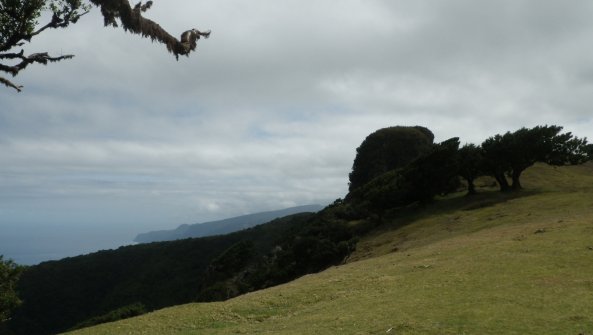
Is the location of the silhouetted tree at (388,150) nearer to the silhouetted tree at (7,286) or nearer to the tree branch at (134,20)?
the silhouetted tree at (7,286)

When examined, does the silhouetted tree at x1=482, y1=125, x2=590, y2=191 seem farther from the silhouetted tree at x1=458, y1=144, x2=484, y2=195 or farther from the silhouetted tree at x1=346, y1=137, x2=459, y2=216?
the silhouetted tree at x1=346, y1=137, x2=459, y2=216

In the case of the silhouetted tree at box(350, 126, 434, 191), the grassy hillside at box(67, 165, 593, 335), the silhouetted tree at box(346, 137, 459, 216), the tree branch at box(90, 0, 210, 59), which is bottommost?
the grassy hillside at box(67, 165, 593, 335)

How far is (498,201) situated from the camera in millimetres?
58906

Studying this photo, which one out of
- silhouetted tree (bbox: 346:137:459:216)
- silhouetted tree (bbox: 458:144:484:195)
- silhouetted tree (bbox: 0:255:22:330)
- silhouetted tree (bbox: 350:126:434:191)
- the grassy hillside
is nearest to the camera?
the grassy hillside

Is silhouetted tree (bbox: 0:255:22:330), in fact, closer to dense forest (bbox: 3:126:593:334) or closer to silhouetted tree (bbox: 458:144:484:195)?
dense forest (bbox: 3:126:593:334)

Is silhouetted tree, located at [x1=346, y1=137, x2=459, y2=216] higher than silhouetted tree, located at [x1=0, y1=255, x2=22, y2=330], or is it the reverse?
silhouetted tree, located at [x1=346, y1=137, x2=459, y2=216]

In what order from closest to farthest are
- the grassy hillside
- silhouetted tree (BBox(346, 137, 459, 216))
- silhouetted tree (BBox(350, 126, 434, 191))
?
the grassy hillside → silhouetted tree (BBox(346, 137, 459, 216)) → silhouetted tree (BBox(350, 126, 434, 191))

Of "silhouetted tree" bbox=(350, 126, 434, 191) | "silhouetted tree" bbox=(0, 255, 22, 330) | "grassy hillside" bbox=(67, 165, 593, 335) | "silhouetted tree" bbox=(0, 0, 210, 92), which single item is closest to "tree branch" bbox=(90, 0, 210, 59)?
"silhouetted tree" bbox=(0, 0, 210, 92)

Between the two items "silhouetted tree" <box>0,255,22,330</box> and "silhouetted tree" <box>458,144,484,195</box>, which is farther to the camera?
"silhouetted tree" <box>458,144,484,195</box>

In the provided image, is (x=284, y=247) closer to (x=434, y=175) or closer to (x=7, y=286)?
(x=434, y=175)

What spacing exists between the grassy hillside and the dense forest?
22.5 meters

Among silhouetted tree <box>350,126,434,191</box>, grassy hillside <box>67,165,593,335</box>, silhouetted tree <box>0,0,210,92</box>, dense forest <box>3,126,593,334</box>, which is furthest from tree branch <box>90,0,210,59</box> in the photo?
silhouetted tree <box>350,126,434,191</box>

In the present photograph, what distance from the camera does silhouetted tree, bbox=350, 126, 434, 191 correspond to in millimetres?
107312

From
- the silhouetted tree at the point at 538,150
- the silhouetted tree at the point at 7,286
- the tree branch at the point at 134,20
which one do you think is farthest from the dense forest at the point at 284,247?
the tree branch at the point at 134,20
